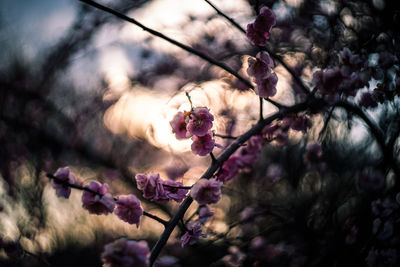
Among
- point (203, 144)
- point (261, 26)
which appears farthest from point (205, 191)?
point (261, 26)

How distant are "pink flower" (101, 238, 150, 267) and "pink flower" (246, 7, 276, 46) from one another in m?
1.11

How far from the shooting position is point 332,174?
3176 millimetres

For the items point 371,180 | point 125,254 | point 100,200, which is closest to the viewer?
point 125,254

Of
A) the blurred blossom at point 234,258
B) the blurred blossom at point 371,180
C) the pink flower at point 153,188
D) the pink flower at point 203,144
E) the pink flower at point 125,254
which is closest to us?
the pink flower at point 125,254

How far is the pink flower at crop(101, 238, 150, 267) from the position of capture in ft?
2.82

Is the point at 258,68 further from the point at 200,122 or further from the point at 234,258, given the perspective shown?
the point at 234,258

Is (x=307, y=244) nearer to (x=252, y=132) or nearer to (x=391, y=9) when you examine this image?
(x=252, y=132)

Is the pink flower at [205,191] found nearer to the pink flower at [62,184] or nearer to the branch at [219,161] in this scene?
the branch at [219,161]

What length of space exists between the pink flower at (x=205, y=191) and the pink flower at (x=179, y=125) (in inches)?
14.6

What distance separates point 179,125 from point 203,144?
21cm

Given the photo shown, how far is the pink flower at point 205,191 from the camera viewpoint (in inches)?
43.0

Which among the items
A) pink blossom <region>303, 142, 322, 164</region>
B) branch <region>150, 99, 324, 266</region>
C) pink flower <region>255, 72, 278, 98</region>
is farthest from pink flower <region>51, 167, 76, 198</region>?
pink blossom <region>303, 142, 322, 164</region>

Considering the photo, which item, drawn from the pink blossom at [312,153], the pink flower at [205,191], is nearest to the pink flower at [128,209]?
the pink flower at [205,191]

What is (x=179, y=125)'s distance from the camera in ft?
4.73
